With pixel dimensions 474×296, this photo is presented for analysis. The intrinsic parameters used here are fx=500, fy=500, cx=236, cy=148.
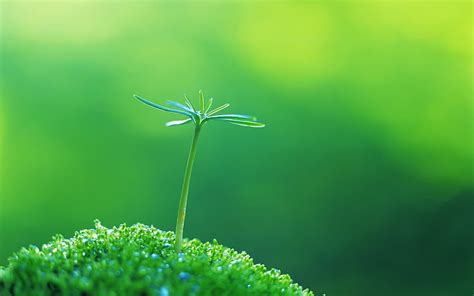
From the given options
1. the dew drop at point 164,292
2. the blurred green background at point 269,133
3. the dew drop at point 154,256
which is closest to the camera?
the dew drop at point 164,292

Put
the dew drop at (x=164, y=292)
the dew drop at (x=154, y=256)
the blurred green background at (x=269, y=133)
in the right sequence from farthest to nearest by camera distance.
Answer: the blurred green background at (x=269, y=133)
the dew drop at (x=154, y=256)
the dew drop at (x=164, y=292)

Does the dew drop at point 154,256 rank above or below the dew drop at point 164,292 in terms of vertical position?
above

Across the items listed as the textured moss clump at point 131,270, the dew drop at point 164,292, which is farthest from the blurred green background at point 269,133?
the dew drop at point 164,292

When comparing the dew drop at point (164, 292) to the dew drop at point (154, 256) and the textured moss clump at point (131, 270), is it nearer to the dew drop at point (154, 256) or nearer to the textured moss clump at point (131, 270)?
the textured moss clump at point (131, 270)

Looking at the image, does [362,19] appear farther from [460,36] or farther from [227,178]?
[227,178]

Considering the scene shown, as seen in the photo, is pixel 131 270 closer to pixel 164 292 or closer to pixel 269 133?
pixel 164 292

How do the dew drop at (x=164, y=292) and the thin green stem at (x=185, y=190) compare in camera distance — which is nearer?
the dew drop at (x=164, y=292)

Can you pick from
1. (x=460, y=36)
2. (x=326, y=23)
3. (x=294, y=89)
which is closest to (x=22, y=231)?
(x=294, y=89)

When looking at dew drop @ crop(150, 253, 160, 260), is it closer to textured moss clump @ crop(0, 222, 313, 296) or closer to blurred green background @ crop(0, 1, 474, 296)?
textured moss clump @ crop(0, 222, 313, 296)
